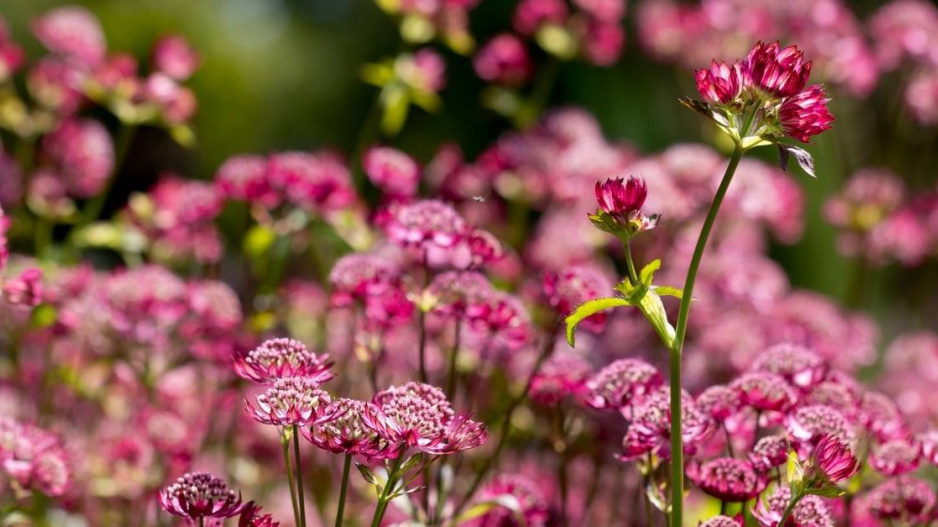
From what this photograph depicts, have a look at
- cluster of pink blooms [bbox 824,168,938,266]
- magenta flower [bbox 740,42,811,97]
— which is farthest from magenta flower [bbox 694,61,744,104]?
cluster of pink blooms [bbox 824,168,938,266]

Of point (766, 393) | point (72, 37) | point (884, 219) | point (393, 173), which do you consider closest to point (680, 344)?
point (766, 393)

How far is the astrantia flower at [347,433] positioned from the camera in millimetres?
762

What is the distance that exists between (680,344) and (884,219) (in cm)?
158

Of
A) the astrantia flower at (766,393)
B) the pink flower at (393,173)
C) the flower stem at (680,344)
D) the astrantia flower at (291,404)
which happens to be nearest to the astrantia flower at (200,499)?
the astrantia flower at (291,404)

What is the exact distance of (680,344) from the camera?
0.75 meters

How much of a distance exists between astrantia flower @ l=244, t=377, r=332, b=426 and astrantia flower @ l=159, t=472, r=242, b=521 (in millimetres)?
61

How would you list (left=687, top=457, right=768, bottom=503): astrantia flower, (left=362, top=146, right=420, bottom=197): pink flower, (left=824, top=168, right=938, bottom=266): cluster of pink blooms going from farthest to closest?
(left=824, top=168, right=938, bottom=266): cluster of pink blooms
(left=362, top=146, right=420, bottom=197): pink flower
(left=687, top=457, right=768, bottom=503): astrantia flower

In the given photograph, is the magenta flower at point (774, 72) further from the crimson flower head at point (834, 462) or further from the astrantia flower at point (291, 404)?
the astrantia flower at point (291, 404)

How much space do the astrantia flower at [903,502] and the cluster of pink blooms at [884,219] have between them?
1222 millimetres

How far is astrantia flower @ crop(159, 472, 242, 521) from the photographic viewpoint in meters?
0.76

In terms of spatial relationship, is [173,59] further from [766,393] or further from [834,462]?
[834,462]

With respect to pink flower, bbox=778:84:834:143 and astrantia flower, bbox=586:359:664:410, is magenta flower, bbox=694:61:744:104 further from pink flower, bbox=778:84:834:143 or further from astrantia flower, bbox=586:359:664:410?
astrantia flower, bbox=586:359:664:410

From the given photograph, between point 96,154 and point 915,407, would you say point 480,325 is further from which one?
point 96,154

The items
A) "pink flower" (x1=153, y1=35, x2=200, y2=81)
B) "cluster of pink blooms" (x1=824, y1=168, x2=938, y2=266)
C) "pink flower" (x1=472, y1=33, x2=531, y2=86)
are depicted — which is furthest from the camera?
"cluster of pink blooms" (x1=824, y1=168, x2=938, y2=266)
